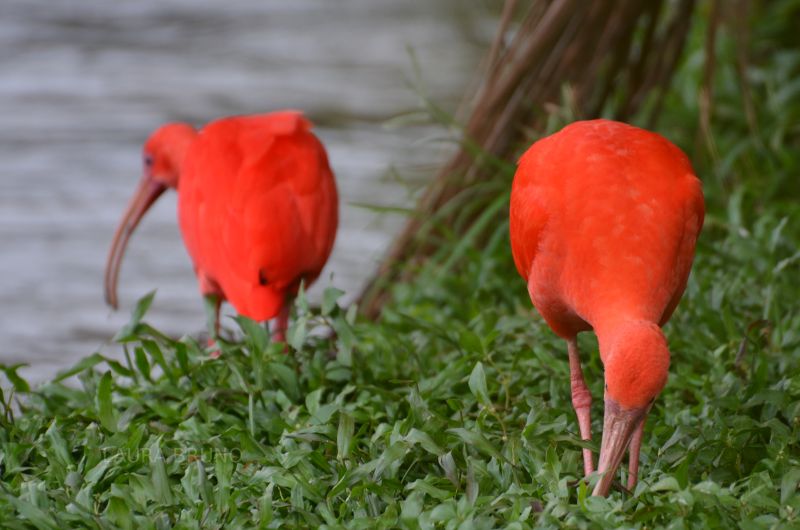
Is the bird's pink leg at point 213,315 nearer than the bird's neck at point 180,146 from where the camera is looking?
Yes

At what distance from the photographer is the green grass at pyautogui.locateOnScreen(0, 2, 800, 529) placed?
8.71ft

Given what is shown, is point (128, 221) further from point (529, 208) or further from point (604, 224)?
point (604, 224)

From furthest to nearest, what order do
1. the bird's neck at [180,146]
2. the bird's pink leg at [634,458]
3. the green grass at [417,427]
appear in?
1. the bird's neck at [180,146]
2. the bird's pink leg at [634,458]
3. the green grass at [417,427]

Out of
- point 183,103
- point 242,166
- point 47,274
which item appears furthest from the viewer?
point 183,103

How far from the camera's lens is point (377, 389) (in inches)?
131

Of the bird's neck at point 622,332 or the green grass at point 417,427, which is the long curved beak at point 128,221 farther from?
the bird's neck at point 622,332

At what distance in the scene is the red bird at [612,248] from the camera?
8.35 ft

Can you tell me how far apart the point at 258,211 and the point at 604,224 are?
1.16 m

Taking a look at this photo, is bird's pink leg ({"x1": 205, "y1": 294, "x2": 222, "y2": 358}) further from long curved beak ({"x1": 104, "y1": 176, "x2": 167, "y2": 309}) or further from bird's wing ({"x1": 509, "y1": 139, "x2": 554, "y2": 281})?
bird's wing ({"x1": 509, "y1": 139, "x2": 554, "y2": 281})

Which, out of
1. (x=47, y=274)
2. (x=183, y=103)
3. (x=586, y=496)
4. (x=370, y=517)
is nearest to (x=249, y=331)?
(x=370, y=517)

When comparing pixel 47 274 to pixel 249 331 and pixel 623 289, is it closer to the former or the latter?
pixel 249 331

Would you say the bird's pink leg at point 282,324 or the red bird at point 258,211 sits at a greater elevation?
the red bird at point 258,211

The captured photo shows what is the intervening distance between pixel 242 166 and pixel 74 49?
5.62 metres

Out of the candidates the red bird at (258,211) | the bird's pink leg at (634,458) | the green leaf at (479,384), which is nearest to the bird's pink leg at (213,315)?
the red bird at (258,211)
